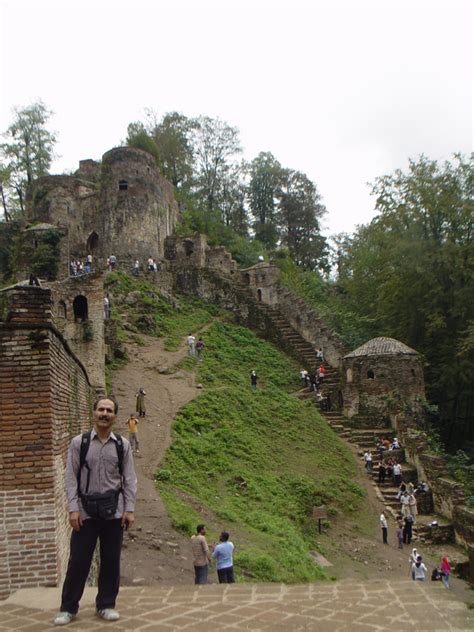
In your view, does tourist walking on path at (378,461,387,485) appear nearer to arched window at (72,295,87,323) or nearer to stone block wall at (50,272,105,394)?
stone block wall at (50,272,105,394)

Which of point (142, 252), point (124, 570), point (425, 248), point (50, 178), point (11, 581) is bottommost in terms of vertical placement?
point (124, 570)

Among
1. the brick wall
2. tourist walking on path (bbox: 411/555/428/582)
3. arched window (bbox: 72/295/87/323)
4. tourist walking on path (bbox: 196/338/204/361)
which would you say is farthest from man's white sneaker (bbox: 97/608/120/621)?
tourist walking on path (bbox: 196/338/204/361)

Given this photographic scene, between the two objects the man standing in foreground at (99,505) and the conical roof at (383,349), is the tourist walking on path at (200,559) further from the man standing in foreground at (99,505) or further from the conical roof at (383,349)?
the conical roof at (383,349)

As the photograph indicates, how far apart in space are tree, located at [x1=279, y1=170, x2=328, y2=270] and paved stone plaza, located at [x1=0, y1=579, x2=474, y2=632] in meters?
48.0

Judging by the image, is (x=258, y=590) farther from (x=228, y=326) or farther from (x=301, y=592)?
(x=228, y=326)

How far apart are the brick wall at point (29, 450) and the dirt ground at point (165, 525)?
329cm

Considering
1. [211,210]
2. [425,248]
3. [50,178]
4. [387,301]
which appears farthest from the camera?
[211,210]

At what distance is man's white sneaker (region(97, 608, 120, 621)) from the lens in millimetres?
4148

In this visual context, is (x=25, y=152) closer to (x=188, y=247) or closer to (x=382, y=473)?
(x=188, y=247)

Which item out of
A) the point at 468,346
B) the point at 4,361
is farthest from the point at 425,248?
the point at 4,361

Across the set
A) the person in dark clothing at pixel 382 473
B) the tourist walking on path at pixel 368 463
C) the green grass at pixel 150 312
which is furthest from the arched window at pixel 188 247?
the person in dark clothing at pixel 382 473

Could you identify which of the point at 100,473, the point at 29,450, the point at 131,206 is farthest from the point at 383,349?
the point at 100,473

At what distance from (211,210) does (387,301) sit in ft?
80.7

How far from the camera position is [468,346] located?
23.4 meters
